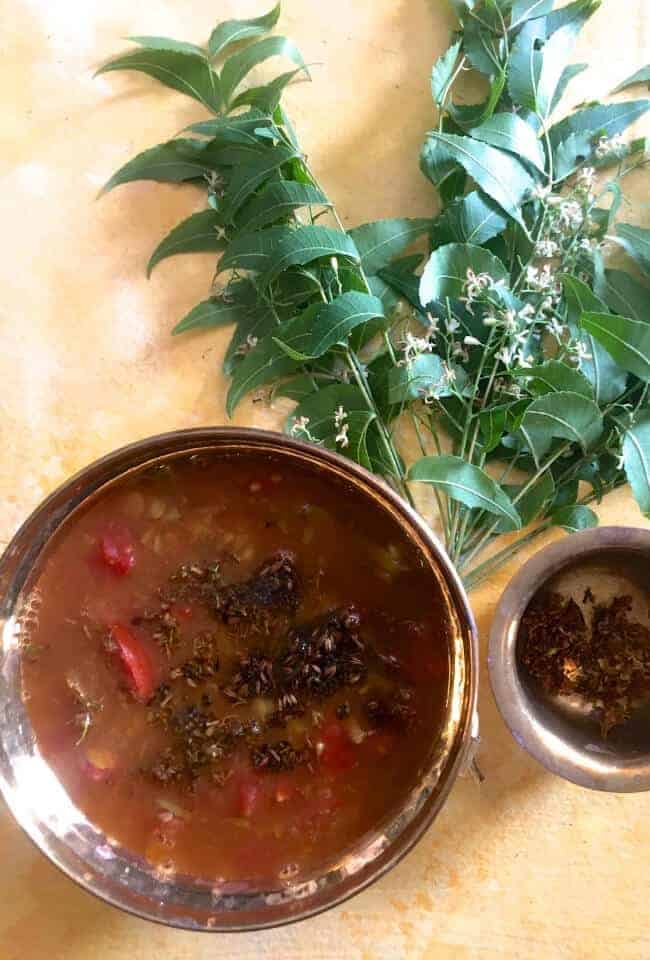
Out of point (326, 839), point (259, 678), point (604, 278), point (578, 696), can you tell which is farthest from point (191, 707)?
point (604, 278)

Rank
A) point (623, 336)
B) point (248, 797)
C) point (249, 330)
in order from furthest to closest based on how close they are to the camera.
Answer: point (249, 330), point (248, 797), point (623, 336)

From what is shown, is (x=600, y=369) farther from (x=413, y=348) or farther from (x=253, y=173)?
(x=253, y=173)

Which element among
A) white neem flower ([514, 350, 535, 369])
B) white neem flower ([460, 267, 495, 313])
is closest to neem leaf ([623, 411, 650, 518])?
white neem flower ([514, 350, 535, 369])

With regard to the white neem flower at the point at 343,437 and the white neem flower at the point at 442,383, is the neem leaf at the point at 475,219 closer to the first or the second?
the white neem flower at the point at 442,383

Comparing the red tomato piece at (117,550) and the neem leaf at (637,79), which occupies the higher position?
the neem leaf at (637,79)

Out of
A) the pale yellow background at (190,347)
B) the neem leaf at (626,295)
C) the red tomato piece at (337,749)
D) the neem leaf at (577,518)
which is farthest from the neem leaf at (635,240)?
the red tomato piece at (337,749)

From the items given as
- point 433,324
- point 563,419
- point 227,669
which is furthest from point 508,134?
point 227,669
